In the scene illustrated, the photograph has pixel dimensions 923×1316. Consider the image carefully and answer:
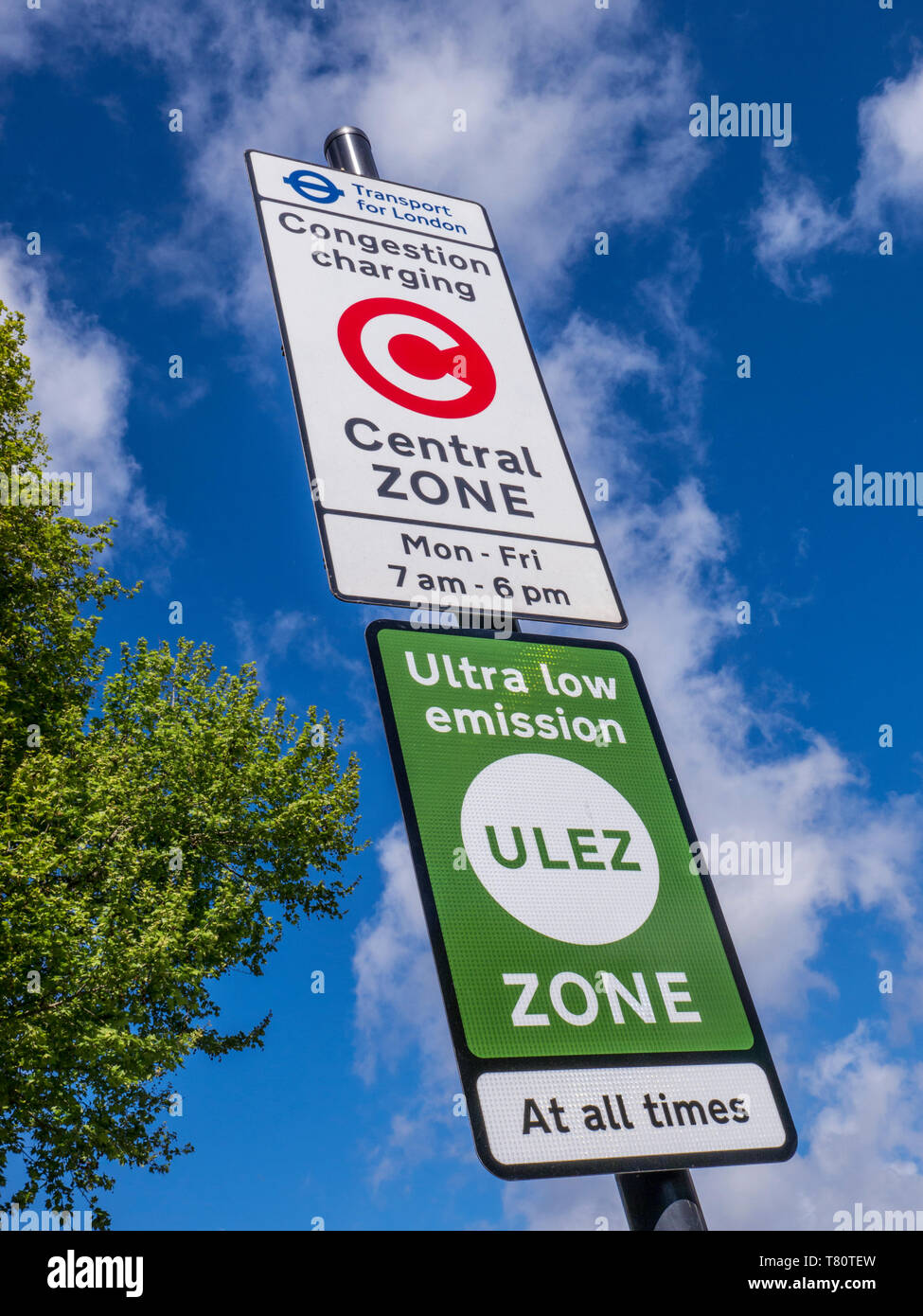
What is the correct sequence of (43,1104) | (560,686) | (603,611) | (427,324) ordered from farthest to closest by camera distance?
(43,1104) < (427,324) < (603,611) < (560,686)

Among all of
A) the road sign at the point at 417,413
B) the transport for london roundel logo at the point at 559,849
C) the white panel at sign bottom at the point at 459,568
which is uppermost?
the road sign at the point at 417,413

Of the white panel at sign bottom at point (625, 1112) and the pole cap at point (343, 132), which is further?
the pole cap at point (343, 132)

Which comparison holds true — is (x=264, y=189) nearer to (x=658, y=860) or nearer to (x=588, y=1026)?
(x=658, y=860)

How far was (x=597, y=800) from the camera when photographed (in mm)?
2248

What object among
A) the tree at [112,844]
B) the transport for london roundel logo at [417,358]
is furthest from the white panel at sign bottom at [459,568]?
the tree at [112,844]

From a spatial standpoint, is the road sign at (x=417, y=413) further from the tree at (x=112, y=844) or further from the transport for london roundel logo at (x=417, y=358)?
the tree at (x=112, y=844)

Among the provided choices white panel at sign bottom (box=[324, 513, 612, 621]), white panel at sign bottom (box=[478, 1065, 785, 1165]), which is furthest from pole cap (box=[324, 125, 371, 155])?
white panel at sign bottom (box=[478, 1065, 785, 1165])

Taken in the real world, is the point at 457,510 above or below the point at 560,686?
above

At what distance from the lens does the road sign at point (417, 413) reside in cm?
269

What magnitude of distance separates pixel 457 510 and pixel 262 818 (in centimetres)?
1140

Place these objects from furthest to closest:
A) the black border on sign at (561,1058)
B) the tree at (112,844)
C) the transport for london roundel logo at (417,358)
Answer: the tree at (112,844) → the transport for london roundel logo at (417,358) → the black border on sign at (561,1058)
